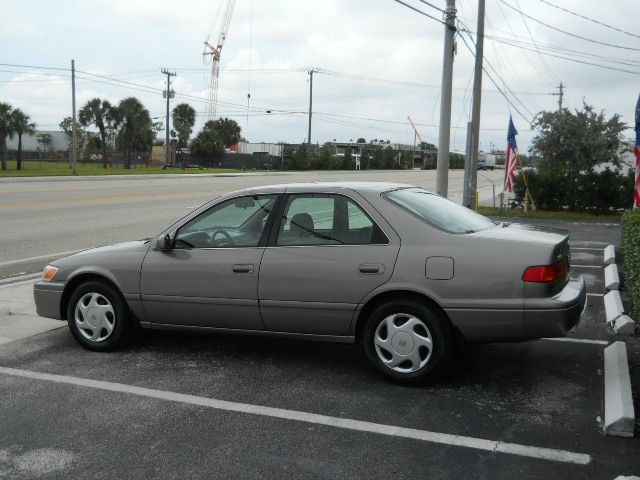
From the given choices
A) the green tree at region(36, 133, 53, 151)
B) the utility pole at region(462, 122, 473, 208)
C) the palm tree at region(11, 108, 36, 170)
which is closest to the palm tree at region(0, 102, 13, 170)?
the palm tree at region(11, 108, 36, 170)

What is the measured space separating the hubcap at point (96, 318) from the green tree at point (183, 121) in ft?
297

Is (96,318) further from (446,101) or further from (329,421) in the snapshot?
(446,101)

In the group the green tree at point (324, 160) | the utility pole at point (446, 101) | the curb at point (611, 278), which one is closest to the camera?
the curb at point (611, 278)

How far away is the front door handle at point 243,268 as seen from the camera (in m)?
5.20

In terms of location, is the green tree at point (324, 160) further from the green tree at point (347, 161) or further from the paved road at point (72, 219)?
the paved road at point (72, 219)

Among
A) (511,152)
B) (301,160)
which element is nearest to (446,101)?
(511,152)

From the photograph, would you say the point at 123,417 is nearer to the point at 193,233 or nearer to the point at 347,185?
the point at 193,233

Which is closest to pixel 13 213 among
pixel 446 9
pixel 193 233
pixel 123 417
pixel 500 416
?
pixel 446 9

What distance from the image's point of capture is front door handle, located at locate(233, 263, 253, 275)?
520cm

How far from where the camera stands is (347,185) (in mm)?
5348

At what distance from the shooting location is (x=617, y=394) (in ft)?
14.5

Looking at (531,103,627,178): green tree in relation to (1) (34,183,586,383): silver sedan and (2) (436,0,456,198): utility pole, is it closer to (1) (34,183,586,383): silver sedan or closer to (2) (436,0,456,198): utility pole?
(2) (436,0,456,198): utility pole

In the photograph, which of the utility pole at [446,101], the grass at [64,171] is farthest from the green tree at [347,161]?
the utility pole at [446,101]

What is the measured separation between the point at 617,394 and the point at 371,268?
1846mm
